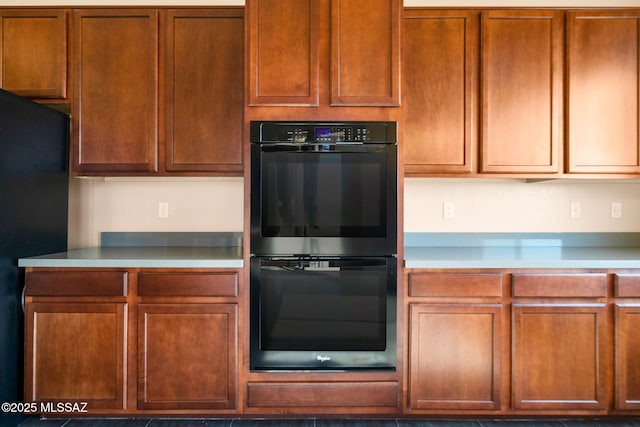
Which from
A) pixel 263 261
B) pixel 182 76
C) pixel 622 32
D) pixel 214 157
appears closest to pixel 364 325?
pixel 263 261

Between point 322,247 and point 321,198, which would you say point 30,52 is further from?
point 322,247

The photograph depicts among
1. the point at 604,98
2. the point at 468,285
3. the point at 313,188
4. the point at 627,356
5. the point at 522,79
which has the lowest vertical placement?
the point at 627,356

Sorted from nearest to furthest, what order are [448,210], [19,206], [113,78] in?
[19,206]
[113,78]
[448,210]

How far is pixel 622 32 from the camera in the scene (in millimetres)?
2336

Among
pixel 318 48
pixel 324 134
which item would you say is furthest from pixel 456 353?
pixel 318 48

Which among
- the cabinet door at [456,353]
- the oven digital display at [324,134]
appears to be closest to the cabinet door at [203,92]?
the oven digital display at [324,134]

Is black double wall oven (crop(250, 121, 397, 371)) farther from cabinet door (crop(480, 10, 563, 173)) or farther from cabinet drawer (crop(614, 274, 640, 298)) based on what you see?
cabinet drawer (crop(614, 274, 640, 298))

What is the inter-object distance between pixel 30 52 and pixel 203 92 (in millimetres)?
1028

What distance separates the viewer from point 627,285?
202 centimetres

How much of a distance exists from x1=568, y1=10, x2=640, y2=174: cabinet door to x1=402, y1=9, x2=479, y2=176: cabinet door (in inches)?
23.0

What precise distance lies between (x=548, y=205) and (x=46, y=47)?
323 centimetres

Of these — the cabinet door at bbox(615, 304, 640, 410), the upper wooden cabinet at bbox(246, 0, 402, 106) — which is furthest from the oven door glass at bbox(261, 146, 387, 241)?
the cabinet door at bbox(615, 304, 640, 410)

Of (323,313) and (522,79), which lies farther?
(522,79)

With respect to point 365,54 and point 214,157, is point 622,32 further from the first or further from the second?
point 214,157
